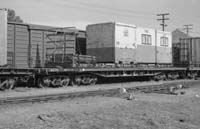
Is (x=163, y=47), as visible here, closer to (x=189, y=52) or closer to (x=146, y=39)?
(x=146, y=39)

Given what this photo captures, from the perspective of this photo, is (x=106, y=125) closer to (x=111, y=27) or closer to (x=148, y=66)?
(x=111, y=27)

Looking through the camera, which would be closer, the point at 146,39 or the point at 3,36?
the point at 3,36

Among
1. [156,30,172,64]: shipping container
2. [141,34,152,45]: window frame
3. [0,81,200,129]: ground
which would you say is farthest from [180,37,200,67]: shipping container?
[0,81,200,129]: ground

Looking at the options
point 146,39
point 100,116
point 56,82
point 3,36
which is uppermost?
point 146,39

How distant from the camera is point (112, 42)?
20562mm

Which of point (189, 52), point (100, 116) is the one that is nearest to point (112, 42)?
point (189, 52)

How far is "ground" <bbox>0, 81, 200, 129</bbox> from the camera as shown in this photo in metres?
7.66

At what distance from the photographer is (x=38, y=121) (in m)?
7.89

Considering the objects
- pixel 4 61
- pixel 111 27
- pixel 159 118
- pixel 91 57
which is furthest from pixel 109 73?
pixel 159 118

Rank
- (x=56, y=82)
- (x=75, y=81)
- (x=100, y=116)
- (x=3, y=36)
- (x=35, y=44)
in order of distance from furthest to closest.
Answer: (x=35, y=44) → (x=75, y=81) → (x=56, y=82) → (x=3, y=36) → (x=100, y=116)

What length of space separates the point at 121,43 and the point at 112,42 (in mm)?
742

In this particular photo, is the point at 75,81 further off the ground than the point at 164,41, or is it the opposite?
the point at 164,41

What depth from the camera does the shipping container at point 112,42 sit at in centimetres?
2058

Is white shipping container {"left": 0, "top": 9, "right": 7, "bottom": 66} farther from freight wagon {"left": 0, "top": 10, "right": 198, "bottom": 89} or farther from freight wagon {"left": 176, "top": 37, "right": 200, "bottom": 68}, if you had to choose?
freight wagon {"left": 176, "top": 37, "right": 200, "bottom": 68}
